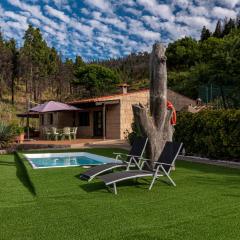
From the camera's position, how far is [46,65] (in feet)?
187

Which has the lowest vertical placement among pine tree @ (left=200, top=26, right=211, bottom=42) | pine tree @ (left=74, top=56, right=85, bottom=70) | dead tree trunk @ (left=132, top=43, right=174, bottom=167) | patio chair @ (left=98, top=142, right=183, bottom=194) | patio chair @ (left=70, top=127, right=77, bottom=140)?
patio chair @ (left=98, top=142, right=183, bottom=194)

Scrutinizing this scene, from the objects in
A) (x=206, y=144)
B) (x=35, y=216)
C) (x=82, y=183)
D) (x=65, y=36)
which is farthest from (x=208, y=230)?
(x=65, y=36)

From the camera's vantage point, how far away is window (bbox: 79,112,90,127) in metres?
29.2

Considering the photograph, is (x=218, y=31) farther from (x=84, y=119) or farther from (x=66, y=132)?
(x=66, y=132)

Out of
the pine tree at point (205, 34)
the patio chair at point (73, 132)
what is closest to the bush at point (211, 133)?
the patio chair at point (73, 132)

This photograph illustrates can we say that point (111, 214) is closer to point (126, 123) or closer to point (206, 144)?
point (206, 144)

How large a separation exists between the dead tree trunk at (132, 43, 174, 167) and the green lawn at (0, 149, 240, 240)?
1103mm

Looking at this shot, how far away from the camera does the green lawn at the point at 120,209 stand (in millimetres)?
4963

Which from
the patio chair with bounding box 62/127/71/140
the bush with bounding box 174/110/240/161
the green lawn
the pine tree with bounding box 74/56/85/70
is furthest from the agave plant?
the pine tree with bounding box 74/56/85/70

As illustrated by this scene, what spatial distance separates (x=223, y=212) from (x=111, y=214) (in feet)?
5.89

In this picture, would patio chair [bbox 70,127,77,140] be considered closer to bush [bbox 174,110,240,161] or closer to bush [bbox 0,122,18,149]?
bush [bbox 0,122,18,149]

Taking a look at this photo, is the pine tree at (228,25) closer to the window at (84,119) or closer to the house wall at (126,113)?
the window at (84,119)

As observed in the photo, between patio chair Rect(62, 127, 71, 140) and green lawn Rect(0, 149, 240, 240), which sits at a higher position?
patio chair Rect(62, 127, 71, 140)

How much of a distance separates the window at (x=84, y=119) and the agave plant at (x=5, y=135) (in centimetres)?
1000
